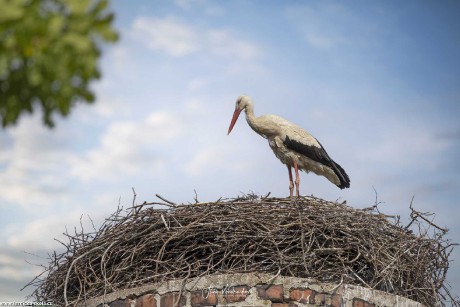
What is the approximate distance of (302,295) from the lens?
562 cm

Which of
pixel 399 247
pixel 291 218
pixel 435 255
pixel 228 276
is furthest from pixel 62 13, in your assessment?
pixel 435 255

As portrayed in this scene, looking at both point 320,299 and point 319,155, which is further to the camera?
point 319,155

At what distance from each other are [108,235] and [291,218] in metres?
1.59

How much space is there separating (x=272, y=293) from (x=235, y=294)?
280mm

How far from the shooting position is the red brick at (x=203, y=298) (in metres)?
5.63

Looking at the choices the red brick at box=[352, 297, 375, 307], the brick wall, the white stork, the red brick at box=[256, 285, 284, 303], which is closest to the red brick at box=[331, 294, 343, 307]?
the brick wall

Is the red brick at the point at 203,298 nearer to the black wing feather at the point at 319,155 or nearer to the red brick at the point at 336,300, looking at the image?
the red brick at the point at 336,300

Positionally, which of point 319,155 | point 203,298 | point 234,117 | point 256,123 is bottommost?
point 203,298

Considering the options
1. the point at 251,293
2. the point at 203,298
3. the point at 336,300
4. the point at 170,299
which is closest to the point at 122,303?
the point at 170,299

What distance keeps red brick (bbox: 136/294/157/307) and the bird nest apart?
14cm

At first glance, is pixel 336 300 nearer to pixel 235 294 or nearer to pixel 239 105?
pixel 235 294

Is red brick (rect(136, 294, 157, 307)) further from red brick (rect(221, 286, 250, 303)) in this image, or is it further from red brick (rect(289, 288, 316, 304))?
red brick (rect(289, 288, 316, 304))

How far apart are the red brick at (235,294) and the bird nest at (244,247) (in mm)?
155

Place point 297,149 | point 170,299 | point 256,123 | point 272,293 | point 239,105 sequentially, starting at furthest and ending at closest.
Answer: point 239,105, point 256,123, point 297,149, point 170,299, point 272,293
